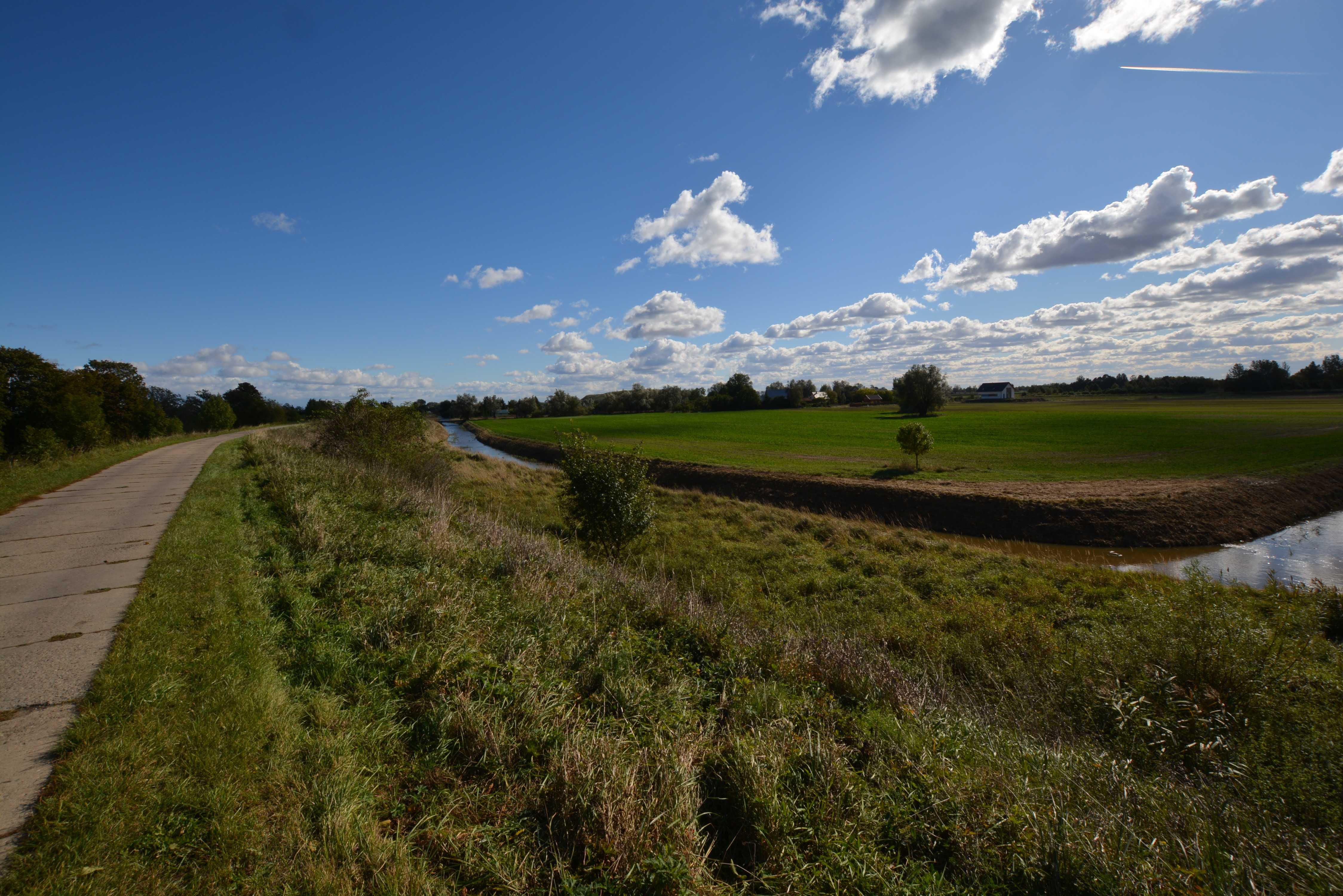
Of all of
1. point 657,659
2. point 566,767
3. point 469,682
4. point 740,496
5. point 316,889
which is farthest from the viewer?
point 740,496

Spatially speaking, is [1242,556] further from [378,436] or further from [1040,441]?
[378,436]

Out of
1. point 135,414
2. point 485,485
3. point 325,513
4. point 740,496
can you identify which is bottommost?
point 740,496

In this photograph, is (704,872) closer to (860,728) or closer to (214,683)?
(860,728)

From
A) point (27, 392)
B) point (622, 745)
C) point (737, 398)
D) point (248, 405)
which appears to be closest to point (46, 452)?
point (622, 745)

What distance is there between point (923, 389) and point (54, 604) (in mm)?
80889

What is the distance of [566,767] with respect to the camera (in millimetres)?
3385

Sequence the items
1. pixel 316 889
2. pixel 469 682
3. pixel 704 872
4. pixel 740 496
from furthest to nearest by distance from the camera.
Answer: pixel 740 496, pixel 469 682, pixel 704 872, pixel 316 889

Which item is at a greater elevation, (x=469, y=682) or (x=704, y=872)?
(x=469, y=682)

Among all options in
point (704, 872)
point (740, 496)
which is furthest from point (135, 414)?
point (704, 872)

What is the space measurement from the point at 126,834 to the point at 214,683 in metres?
1.50

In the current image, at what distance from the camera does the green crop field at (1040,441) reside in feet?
95.7

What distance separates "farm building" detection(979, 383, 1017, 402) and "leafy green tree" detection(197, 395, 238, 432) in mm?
156437

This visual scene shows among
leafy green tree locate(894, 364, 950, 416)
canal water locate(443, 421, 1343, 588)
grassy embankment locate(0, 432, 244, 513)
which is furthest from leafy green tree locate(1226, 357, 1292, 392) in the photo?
grassy embankment locate(0, 432, 244, 513)

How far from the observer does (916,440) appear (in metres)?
29.7
